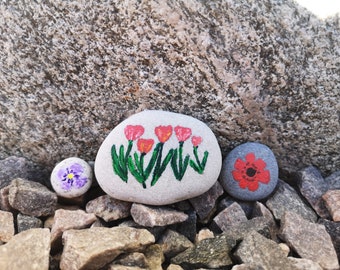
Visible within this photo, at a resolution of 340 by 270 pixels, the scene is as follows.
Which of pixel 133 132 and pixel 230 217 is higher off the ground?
pixel 133 132

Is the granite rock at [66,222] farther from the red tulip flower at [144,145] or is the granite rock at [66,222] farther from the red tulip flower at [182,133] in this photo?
the red tulip flower at [182,133]

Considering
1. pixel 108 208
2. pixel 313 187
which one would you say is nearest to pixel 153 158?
pixel 108 208

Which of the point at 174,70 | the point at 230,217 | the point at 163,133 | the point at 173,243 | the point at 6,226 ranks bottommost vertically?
the point at 6,226

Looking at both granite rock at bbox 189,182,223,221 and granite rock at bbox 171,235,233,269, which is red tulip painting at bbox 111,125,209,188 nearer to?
granite rock at bbox 189,182,223,221

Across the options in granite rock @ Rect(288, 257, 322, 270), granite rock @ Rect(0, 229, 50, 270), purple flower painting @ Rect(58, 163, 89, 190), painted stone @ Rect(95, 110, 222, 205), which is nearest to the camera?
granite rock @ Rect(0, 229, 50, 270)

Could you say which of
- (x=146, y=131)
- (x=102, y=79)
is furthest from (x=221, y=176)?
(x=102, y=79)

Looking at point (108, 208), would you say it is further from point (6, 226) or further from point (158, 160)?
point (6, 226)

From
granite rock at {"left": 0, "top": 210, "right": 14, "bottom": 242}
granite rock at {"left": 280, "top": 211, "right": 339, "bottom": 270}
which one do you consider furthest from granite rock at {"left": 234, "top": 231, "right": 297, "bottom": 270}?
granite rock at {"left": 0, "top": 210, "right": 14, "bottom": 242}

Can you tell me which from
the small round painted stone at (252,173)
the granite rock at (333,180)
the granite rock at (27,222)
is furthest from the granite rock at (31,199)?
the granite rock at (333,180)
